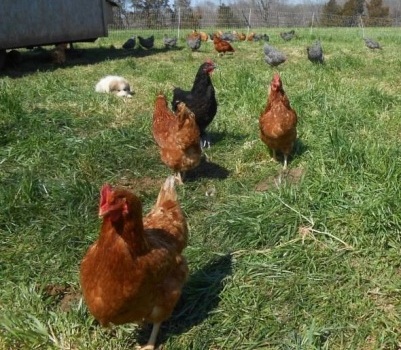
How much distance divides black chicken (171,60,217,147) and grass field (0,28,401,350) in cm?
28

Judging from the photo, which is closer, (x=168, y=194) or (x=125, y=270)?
(x=125, y=270)

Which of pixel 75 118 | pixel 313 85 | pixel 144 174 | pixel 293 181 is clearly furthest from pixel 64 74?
pixel 293 181

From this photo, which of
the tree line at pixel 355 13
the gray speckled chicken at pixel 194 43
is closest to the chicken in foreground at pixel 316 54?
the gray speckled chicken at pixel 194 43

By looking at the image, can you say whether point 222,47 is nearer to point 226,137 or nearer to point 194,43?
point 194,43

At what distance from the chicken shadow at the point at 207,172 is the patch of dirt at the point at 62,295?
76.2 inches

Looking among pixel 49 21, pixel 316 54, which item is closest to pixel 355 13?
pixel 316 54

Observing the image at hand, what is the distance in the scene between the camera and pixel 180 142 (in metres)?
4.25

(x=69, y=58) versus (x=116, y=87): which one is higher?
(x=116, y=87)

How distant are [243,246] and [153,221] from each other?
0.75 meters

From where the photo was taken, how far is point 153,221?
270cm

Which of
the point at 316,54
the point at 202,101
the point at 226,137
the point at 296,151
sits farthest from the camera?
the point at 316,54

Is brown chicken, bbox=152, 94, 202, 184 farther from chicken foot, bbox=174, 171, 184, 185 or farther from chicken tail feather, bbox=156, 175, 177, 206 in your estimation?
chicken tail feather, bbox=156, 175, 177, 206

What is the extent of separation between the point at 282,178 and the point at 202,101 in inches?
59.9

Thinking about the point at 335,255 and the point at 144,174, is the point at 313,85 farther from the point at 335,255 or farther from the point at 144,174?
the point at 335,255
